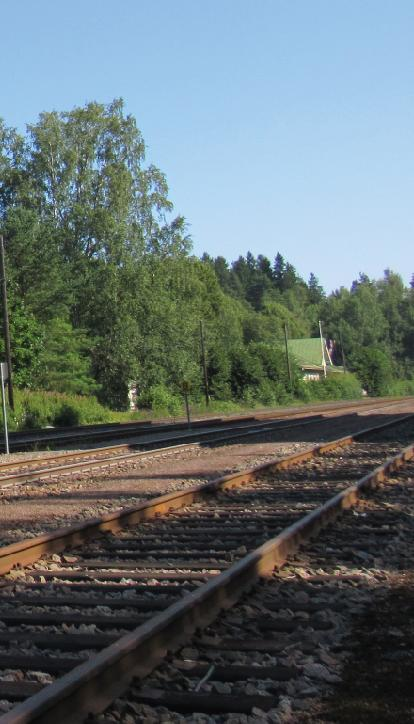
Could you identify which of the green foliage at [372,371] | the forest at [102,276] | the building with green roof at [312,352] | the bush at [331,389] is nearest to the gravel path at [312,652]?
the forest at [102,276]

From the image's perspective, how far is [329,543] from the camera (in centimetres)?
873

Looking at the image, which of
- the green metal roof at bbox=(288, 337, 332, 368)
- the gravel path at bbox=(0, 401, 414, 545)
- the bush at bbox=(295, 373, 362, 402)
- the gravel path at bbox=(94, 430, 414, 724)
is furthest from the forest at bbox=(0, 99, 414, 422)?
the green metal roof at bbox=(288, 337, 332, 368)

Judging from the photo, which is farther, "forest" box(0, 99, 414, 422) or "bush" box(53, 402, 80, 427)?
"forest" box(0, 99, 414, 422)

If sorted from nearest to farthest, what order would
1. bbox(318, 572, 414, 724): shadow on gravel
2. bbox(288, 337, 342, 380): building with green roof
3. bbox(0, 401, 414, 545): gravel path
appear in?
bbox(318, 572, 414, 724): shadow on gravel → bbox(0, 401, 414, 545): gravel path → bbox(288, 337, 342, 380): building with green roof

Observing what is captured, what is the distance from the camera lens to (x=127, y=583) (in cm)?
700

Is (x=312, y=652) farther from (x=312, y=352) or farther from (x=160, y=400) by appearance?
(x=312, y=352)

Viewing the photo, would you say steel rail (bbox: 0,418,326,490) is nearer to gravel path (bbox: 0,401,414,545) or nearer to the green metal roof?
gravel path (bbox: 0,401,414,545)

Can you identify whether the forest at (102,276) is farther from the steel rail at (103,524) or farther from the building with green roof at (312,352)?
the building with green roof at (312,352)

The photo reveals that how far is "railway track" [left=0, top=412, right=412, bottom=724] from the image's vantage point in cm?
453

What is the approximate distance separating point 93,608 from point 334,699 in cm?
224

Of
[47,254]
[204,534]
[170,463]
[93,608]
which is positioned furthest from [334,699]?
[47,254]

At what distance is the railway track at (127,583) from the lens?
4531 mm

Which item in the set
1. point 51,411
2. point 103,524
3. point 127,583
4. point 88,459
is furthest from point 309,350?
point 127,583

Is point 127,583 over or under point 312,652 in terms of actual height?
over
